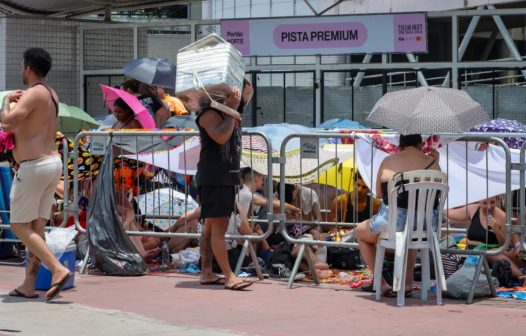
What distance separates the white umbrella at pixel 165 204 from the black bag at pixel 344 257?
1477 millimetres

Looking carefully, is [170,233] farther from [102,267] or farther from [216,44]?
[216,44]

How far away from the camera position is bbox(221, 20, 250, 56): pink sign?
19.9 m

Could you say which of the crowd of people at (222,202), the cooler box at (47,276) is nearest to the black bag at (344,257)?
the crowd of people at (222,202)

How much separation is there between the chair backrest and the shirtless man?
2673mm

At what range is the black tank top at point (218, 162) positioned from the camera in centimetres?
883

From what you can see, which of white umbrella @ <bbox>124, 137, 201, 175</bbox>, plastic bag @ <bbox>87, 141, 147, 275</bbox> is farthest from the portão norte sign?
plastic bag @ <bbox>87, 141, 147, 275</bbox>

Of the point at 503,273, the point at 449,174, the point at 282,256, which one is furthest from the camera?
the point at 282,256

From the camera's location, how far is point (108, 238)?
32.2 feet

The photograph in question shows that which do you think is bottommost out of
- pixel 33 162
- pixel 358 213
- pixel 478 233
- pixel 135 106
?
pixel 478 233

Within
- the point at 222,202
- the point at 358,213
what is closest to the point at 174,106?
the point at 358,213

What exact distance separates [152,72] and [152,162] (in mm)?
3538

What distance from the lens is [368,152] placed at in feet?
31.5

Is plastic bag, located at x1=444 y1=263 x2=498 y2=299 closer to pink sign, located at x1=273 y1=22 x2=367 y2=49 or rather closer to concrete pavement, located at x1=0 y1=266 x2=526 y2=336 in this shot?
concrete pavement, located at x1=0 y1=266 x2=526 y2=336

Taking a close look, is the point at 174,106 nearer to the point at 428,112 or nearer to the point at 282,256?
the point at 282,256
